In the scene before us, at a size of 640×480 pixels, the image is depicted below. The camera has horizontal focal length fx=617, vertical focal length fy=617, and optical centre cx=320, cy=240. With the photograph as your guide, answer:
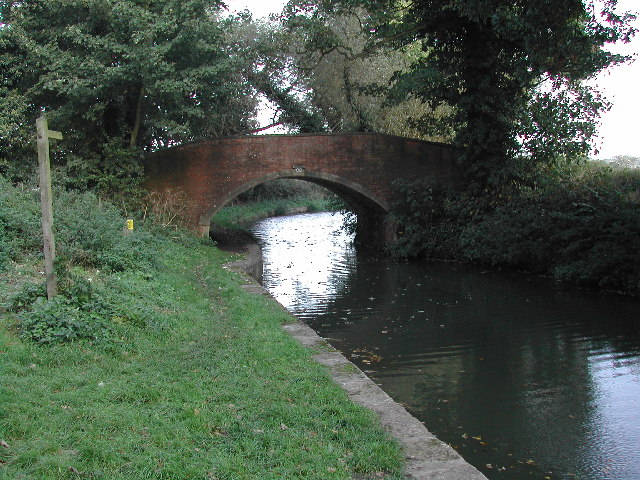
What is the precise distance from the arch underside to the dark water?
3.86 m

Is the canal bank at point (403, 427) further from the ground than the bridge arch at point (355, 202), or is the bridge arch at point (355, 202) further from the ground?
the bridge arch at point (355, 202)

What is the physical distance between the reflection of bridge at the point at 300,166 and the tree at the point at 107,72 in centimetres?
137

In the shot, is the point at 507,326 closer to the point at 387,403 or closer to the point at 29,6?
A: the point at 387,403

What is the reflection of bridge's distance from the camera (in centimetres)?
1850

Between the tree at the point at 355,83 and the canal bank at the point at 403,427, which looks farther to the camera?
the tree at the point at 355,83

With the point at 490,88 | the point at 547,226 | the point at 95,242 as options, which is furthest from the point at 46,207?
the point at 490,88

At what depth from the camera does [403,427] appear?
4.37m

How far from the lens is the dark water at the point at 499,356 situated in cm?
532

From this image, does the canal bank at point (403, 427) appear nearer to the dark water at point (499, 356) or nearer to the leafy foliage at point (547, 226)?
the dark water at point (499, 356)

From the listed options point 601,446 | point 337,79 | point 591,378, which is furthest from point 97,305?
point 337,79

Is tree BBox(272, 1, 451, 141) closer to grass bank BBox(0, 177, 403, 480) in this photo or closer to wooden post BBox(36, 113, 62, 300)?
grass bank BBox(0, 177, 403, 480)

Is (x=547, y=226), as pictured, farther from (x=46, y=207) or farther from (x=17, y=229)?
(x=46, y=207)

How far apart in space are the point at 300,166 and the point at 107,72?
6879 mm

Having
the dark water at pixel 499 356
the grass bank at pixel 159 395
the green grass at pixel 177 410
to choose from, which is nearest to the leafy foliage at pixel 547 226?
the dark water at pixel 499 356
